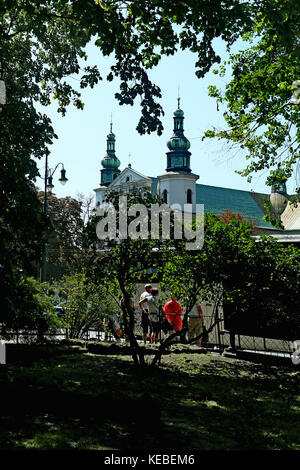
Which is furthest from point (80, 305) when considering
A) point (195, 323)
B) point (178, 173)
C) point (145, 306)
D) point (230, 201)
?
point (230, 201)

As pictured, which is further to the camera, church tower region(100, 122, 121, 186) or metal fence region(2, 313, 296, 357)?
church tower region(100, 122, 121, 186)

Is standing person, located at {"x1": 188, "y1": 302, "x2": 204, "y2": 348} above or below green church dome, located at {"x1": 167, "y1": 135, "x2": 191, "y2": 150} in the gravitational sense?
below

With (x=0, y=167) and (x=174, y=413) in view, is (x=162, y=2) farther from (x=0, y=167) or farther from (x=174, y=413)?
(x=174, y=413)

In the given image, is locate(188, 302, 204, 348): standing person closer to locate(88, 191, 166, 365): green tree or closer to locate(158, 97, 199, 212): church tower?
locate(88, 191, 166, 365): green tree

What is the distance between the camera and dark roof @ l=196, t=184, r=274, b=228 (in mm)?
86531

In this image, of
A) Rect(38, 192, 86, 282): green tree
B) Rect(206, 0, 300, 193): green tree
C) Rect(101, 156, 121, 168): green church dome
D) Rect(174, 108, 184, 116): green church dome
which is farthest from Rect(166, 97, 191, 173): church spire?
Rect(206, 0, 300, 193): green tree

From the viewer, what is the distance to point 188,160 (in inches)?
3561

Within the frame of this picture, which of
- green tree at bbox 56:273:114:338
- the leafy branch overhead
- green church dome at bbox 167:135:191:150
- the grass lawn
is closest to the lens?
the grass lawn

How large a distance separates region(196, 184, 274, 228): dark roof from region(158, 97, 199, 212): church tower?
74.5 inches

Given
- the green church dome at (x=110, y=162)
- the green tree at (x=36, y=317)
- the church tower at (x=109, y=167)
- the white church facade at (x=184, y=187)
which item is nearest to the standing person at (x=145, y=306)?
the green tree at (x=36, y=317)

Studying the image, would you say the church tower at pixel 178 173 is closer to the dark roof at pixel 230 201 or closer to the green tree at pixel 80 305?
the dark roof at pixel 230 201

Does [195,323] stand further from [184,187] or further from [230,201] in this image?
[230,201]

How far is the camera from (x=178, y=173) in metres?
86.5
